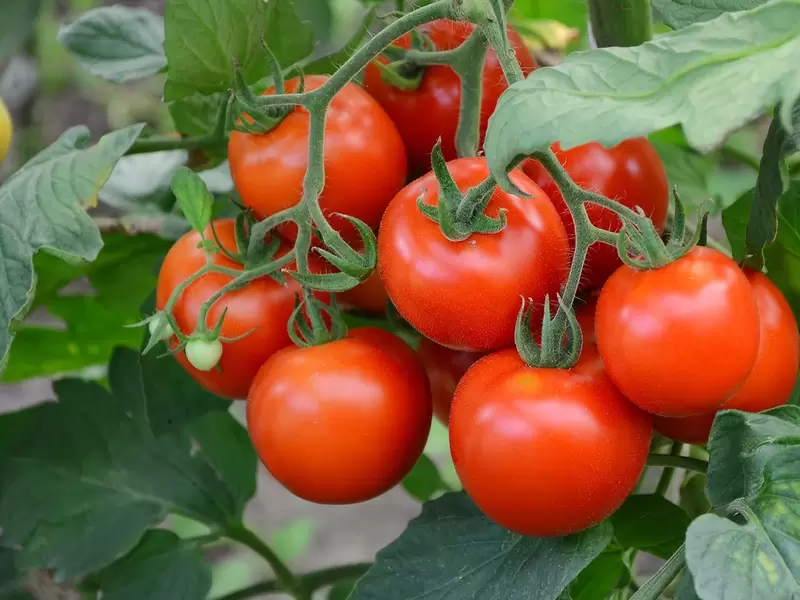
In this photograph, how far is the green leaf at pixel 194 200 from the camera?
0.48 m

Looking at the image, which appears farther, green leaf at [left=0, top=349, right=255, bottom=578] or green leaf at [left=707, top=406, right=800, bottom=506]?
green leaf at [left=0, top=349, right=255, bottom=578]

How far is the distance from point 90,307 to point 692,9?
592 mm

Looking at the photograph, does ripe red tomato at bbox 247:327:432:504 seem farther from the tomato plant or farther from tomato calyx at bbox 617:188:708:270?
tomato calyx at bbox 617:188:708:270

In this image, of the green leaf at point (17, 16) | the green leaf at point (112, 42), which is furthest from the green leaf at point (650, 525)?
the green leaf at point (17, 16)

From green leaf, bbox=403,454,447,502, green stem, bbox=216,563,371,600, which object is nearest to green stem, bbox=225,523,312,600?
green stem, bbox=216,563,371,600

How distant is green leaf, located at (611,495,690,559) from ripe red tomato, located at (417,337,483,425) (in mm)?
129

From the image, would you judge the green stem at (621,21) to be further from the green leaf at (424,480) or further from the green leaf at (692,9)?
the green leaf at (424,480)

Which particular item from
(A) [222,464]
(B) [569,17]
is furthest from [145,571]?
(B) [569,17]

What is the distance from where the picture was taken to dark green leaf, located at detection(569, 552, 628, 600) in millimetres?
541

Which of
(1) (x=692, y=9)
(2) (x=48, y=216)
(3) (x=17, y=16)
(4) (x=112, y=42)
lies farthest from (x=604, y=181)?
(3) (x=17, y=16)

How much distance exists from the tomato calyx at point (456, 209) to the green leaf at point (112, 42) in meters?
0.37

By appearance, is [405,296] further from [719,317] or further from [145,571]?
[145,571]

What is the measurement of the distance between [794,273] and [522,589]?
26 centimetres

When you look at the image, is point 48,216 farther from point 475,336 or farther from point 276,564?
point 276,564
